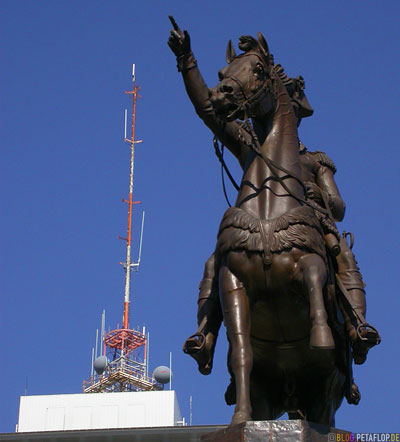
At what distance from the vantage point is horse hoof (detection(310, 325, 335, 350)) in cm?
1105

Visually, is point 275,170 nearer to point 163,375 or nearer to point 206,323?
point 206,323

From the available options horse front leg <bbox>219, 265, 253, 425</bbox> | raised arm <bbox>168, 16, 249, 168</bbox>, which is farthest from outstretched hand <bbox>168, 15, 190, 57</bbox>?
horse front leg <bbox>219, 265, 253, 425</bbox>

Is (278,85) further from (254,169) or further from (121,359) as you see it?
(121,359)

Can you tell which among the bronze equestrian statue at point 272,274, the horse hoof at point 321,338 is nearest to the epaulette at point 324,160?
the bronze equestrian statue at point 272,274

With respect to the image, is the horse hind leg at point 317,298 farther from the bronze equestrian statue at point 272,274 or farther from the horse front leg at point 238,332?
the horse front leg at point 238,332

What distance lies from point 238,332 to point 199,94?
332 cm

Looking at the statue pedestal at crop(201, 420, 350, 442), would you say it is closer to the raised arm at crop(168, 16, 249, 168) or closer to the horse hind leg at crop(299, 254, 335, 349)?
the horse hind leg at crop(299, 254, 335, 349)

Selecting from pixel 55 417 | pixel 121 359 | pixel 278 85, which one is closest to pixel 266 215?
pixel 278 85

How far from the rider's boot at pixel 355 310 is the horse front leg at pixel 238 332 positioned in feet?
4.04

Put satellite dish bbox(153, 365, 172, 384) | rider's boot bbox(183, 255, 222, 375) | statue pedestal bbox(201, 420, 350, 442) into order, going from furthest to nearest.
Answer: satellite dish bbox(153, 365, 172, 384)
rider's boot bbox(183, 255, 222, 375)
statue pedestal bbox(201, 420, 350, 442)

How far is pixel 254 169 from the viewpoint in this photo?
12.4 m

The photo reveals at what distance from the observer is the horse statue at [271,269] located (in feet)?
38.1

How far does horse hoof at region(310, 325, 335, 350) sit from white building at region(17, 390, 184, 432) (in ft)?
197

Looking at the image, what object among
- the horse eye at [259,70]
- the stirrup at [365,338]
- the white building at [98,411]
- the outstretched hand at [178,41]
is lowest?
the stirrup at [365,338]
